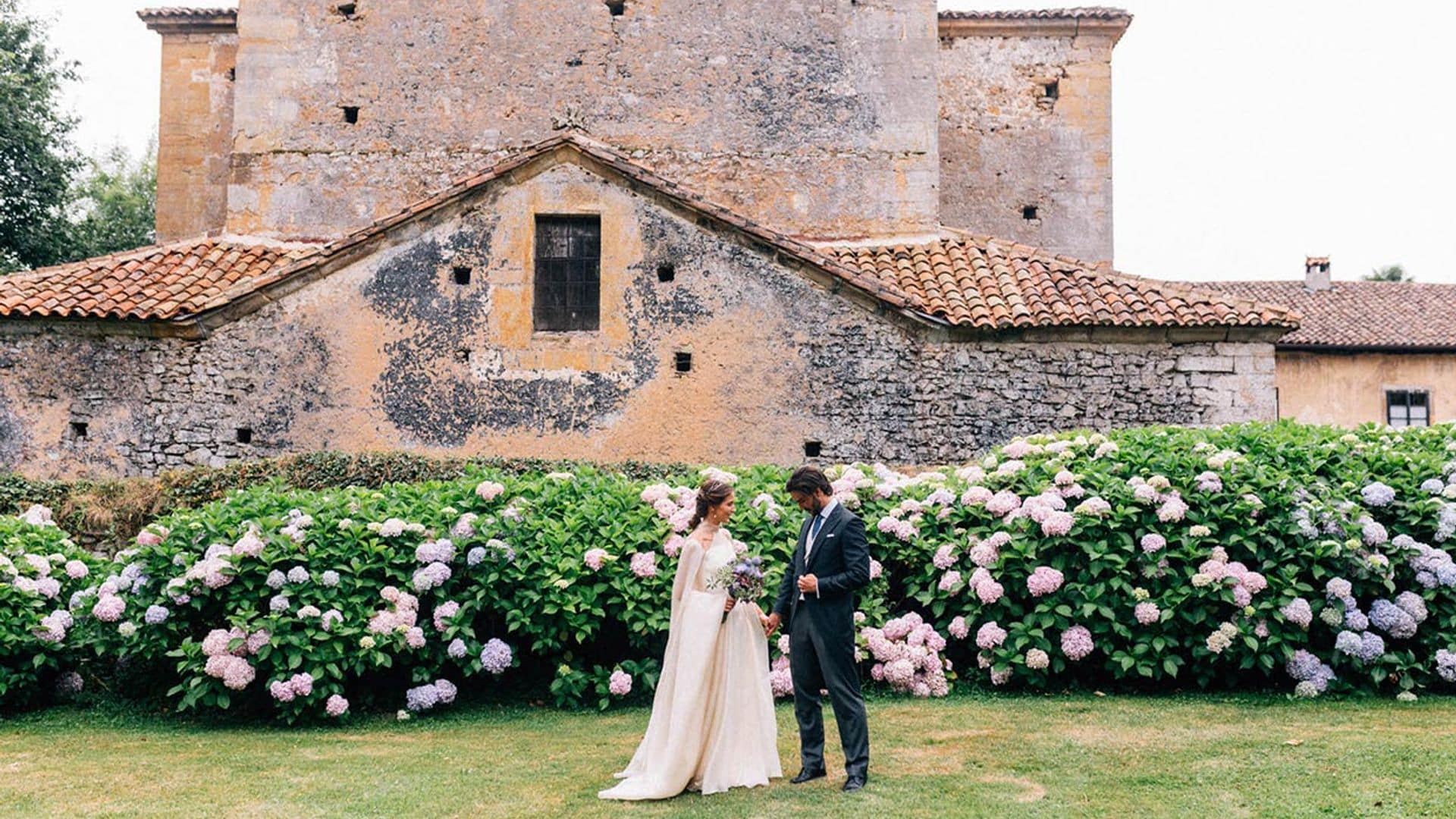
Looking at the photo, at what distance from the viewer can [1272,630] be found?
26.2 feet

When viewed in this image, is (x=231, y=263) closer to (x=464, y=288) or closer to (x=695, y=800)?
(x=464, y=288)

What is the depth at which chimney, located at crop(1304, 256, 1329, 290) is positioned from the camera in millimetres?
29062

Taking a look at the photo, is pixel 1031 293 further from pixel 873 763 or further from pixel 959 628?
pixel 873 763

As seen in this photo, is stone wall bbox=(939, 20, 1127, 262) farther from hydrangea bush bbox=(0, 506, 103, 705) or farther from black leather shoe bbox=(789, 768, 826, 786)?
black leather shoe bbox=(789, 768, 826, 786)

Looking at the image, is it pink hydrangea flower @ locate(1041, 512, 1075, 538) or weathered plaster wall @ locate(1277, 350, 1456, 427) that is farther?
weathered plaster wall @ locate(1277, 350, 1456, 427)

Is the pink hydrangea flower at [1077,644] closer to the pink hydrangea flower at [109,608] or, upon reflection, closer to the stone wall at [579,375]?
the stone wall at [579,375]

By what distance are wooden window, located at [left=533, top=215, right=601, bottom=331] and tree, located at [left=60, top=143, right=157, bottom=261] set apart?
15236 mm

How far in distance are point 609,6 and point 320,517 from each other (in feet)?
36.8

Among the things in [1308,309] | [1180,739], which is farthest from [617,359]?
[1308,309]

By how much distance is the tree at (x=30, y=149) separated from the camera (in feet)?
77.4

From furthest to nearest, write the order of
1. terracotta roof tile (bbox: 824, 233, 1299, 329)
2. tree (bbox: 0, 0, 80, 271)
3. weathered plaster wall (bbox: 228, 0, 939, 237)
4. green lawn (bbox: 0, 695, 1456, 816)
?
1. tree (bbox: 0, 0, 80, 271)
2. weathered plaster wall (bbox: 228, 0, 939, 237)
3. terracotta roof tile (bbox: 824, 233, 1299, 329)
4. green lawn (bbox: 0, 695, 1456, 816)

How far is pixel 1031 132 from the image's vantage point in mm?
19547

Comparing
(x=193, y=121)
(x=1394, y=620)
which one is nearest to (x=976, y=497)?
(x=1394, y=620)

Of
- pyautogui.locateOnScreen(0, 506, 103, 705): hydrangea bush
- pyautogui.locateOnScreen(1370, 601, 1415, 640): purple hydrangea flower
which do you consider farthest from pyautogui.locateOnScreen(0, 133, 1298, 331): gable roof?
pyautogui.locateOnScreen(1370, 601, 1415, 640): purple hydrangea flower
